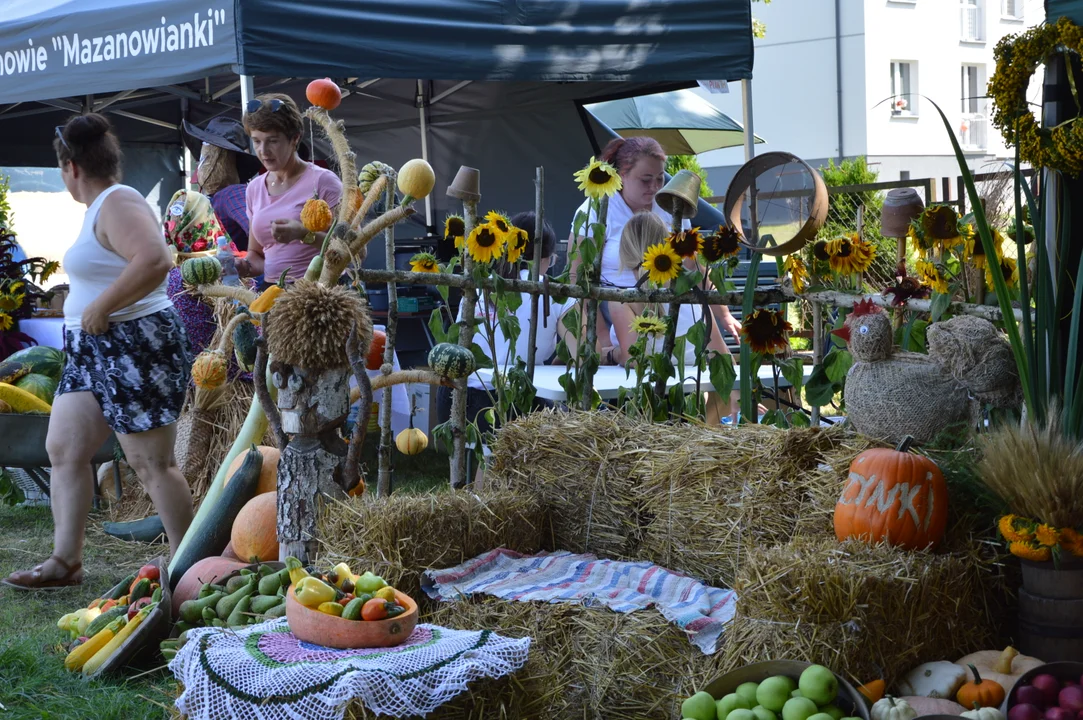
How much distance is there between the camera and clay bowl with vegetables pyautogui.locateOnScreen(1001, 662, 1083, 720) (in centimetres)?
206

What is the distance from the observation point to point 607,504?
3.24 m

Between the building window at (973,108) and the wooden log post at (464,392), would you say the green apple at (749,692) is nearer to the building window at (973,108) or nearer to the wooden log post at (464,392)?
the wooden log post at (464,392)

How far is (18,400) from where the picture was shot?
504cm

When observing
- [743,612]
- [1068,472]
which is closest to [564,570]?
[743,612]

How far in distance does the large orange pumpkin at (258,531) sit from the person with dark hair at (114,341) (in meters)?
0.55

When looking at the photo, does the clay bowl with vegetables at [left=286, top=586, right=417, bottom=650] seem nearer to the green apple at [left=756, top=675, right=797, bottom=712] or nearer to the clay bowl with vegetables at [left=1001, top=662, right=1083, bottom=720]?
the green apple at [left=756, top=675, right=797, bottom=712]

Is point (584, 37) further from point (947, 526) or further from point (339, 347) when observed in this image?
point (947, 526)

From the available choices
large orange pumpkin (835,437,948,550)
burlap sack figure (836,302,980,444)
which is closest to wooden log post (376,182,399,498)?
burlap sack figure (836,302,980,444)

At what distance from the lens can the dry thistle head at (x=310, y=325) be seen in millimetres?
2984

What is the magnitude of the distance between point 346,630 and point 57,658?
1461 mm

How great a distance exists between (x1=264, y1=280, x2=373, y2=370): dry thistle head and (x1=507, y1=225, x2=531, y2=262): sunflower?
752mm

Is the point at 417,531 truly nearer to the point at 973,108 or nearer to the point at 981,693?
the point at 981,693

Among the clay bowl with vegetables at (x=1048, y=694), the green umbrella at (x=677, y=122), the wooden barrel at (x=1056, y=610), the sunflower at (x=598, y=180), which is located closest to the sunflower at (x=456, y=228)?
the sunflower at (x=598, y=180)

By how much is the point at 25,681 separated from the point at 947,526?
2445mm
